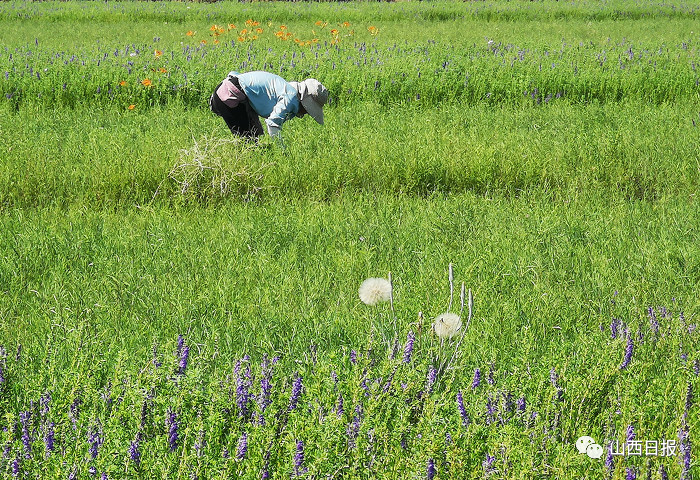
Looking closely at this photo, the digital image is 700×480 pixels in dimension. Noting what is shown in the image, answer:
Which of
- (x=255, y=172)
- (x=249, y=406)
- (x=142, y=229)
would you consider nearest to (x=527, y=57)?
(x=255, y=172)

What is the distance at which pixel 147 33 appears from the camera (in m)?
13.1

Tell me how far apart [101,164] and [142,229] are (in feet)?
4.02

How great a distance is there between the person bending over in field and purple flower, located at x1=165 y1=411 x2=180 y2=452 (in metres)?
3.67

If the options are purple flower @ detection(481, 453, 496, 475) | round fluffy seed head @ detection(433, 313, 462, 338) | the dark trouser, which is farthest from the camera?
the dark trouser

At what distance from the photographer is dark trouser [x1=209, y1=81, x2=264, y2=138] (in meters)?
6.08

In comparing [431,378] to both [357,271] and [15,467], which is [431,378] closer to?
[15,467]

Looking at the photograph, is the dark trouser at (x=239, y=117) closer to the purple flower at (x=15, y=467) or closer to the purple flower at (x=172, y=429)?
the purple flower at (x=172, y=429)

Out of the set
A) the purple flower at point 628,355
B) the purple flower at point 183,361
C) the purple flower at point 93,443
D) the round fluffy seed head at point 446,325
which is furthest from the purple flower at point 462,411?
the purple flower at point 93,443

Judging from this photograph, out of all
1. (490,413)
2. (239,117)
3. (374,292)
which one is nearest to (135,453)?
(490,413)

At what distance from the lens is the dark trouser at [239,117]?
6078 mm

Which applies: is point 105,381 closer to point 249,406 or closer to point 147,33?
point 249,406

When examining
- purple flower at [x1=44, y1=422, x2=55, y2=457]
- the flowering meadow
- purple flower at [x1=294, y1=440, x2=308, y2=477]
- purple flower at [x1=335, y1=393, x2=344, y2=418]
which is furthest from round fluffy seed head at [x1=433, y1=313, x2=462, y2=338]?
purple flower at [x1=44, y1=422, x2=55, y2=457]

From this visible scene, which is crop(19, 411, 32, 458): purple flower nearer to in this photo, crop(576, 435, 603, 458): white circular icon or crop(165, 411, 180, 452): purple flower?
crop(165, 411, 180, 452): purple flower

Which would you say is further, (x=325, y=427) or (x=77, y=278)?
(x=77, y=278)
